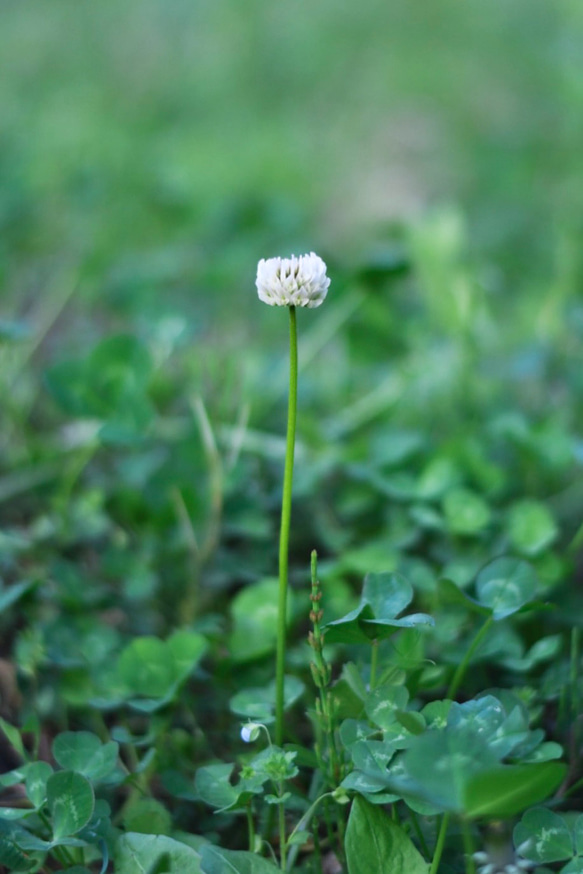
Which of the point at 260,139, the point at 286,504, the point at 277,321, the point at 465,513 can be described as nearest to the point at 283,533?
the point at 286,504

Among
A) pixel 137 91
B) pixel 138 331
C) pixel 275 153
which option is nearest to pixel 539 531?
pixel 138 331

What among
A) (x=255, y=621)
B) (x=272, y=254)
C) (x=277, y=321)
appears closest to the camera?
(x=255, y=621)

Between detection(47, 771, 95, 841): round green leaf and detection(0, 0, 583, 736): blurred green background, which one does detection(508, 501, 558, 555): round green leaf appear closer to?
detection(0, 0, 583, 736): blurred green background

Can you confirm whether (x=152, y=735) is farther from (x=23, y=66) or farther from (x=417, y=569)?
(x=23, y=66)

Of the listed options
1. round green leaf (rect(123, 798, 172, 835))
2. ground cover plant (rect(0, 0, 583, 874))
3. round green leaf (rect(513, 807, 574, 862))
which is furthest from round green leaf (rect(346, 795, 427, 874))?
round green leaf (rect(123, 798, 172, 835))

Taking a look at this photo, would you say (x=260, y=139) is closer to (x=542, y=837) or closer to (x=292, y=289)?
(x=292, y=289)
